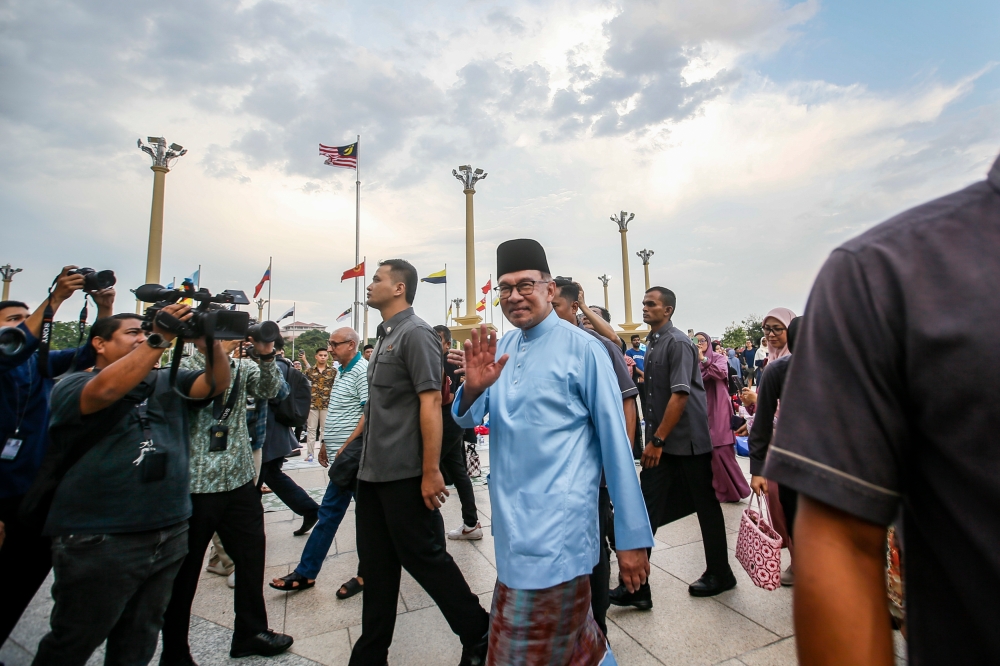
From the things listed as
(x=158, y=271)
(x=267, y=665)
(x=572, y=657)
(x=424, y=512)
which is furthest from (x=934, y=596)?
(x=158, y=271)

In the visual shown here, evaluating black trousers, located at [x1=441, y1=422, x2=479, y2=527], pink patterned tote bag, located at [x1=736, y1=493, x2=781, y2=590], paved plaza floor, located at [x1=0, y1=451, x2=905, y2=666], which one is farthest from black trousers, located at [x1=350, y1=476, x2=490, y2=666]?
black trousers, located at [x1=441, y1=422, x2=479, y2=527]

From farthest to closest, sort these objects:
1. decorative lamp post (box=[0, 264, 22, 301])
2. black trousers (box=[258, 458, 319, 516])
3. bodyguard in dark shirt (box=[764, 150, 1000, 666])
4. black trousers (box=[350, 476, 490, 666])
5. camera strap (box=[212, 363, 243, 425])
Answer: decorative lamp post (box=[0, 264, 22, 301]) < black trousers (box=[258, 458, 319, 516]) < camera strap (box=[212, 363, 243, 425]) < black trousers (box=[350, 476, 490, 666]) < bodyguard in dark shirt (box=[764, 150, 1000, 666])

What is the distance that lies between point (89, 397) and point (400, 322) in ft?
4.92

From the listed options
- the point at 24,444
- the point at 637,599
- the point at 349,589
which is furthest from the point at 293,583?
the point at 637,599

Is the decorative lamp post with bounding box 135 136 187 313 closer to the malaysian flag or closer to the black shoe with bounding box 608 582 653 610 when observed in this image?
the malaysian flag

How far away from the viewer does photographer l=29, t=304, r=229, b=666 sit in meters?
2.17

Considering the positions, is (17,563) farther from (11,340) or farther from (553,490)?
(553,490)

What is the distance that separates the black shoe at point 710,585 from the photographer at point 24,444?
3.78 m

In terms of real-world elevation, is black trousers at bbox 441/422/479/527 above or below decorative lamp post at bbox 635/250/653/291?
below

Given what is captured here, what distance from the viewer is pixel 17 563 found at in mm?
2723

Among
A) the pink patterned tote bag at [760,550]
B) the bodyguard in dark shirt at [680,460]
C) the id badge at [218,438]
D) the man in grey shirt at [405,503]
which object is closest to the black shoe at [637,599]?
the bodyguard in dark shirt at [680,460]

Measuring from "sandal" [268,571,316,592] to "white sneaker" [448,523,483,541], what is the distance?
145cm

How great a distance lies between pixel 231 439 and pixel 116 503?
0.99 metres

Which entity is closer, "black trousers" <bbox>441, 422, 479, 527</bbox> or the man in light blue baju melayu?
the man in light blue baju melayu
